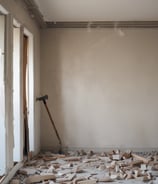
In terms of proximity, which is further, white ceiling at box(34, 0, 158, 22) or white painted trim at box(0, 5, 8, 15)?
white ceiling at box(34, 0, 158, 22)

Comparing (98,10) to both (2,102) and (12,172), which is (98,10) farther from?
(12,172)

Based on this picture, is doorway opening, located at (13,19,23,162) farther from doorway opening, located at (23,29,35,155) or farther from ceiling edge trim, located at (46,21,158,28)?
ceiling edge trim, located at (46,21,158,28)

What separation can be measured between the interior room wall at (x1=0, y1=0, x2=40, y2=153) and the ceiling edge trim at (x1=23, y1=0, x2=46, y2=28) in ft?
0.21

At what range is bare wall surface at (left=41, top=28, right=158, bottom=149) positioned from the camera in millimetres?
6320

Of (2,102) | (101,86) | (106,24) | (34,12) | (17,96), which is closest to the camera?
(2,102)

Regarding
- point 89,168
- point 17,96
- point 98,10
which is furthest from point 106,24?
point 89,168

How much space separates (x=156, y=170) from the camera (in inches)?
187

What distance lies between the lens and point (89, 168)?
4.96 m

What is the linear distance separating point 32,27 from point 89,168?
273cm

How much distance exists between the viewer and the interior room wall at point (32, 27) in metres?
4.14

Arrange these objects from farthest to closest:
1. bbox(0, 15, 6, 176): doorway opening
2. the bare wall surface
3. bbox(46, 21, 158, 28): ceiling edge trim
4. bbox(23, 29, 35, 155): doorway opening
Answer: the bare wall surface → bbox(46, 21, 158, 28): ceiling edge trim → bbox(23, 29, 35, 155): doorway opening → bbox(0, 15, 6, 176): doorway opening

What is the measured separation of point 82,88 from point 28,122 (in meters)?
1.41

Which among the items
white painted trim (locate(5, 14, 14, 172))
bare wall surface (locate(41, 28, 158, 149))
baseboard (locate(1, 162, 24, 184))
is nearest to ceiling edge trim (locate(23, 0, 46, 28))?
bare wall surface (locate(41, 28, 158, 149))

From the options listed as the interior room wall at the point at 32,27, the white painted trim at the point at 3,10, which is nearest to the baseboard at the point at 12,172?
the interior room wall at the point at 32,27
